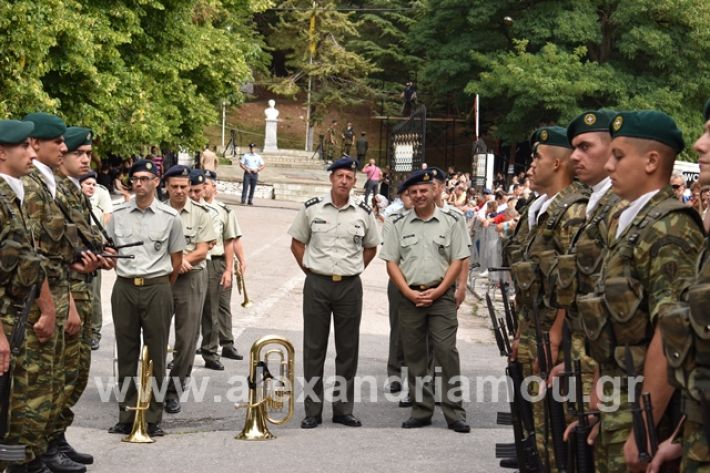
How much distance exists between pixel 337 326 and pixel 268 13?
65184mm

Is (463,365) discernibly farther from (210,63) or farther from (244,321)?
(210,63)

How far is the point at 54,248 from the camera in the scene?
8.54m

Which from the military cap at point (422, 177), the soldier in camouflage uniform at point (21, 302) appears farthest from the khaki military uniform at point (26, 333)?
the military cap at point (422, 177)

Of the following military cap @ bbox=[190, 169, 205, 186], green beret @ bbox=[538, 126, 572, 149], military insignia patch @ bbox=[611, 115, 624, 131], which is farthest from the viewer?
military cap @ bbox=[190, 169, 205, 186]

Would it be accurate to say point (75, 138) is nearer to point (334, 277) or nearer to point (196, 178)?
point (334, 277)

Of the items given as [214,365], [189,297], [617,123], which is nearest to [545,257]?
[617,123]

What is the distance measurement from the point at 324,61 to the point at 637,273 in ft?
208

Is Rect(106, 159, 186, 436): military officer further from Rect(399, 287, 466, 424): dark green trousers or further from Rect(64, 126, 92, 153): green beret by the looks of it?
Rect(399, 287, 466, 424): dark green trousers

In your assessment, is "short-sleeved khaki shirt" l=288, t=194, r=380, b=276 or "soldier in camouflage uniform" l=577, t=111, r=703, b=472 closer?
"soldier in camouflage uniform" l=577, t=111, r=703, b=472

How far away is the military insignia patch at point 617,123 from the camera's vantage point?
18.8ft

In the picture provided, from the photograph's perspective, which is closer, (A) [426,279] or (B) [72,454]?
(B) [72,454]

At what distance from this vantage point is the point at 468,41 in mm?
58125

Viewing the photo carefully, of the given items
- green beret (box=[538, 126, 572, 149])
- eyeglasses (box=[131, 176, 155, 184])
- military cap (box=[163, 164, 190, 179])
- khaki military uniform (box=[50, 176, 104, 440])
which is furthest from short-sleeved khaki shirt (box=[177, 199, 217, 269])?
green beret (box=[538, 126, 572, 149])

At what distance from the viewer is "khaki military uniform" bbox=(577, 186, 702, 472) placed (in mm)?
5227
